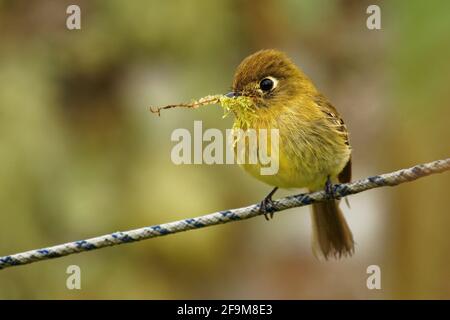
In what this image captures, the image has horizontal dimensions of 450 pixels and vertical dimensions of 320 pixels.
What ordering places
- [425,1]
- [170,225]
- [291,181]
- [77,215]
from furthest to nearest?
1. [77,215]
2. [425,1]
3. [291,181]
4. [170,225]

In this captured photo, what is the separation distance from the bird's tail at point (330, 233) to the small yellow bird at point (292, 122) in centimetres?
34

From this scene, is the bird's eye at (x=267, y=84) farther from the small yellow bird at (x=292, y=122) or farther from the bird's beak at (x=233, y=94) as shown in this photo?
the bird's beak at (x=233, y=94)

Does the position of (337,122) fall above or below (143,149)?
below

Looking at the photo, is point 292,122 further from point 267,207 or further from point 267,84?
point 267,207

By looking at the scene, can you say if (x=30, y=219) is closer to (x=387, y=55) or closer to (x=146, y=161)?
(x=146, y=161)

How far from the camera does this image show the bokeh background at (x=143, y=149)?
5.46 metres

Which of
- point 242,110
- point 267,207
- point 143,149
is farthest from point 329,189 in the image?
point 143,149

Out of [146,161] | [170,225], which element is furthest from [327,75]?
[170,225]

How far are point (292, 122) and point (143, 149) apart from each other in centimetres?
220

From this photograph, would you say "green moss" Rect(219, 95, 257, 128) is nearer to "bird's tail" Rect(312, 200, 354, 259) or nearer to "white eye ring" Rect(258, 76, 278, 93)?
"white eye ring" Rect(258, 76, 278, 93)

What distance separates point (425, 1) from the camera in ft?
15.2

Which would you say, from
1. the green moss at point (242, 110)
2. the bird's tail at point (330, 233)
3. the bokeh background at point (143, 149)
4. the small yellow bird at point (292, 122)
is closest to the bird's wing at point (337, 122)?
the small yellow bird at point (292, 122)

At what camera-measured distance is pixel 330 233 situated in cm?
429

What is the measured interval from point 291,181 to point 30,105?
2.56 m
